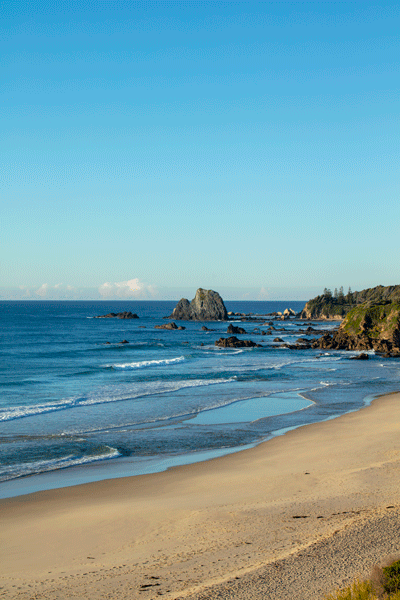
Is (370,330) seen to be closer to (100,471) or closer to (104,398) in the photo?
(104,398)

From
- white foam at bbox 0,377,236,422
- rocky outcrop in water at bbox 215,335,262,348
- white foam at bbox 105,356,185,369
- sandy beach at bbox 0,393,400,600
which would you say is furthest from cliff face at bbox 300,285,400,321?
sandy beach at bbox 0,393,400,600

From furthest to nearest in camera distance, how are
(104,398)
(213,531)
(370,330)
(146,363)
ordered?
(370,330)
(146,363)
(104,398)
(213,531)

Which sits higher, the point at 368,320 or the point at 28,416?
the point at 368,320

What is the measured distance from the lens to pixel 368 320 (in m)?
65.8

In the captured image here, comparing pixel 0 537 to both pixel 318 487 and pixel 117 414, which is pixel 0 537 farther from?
pixel 117 414

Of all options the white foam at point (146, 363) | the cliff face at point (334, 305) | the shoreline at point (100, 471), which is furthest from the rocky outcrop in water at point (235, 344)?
the cliff face at point (334, 305)

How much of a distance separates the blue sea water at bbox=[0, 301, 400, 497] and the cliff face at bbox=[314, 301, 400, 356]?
7.19 m

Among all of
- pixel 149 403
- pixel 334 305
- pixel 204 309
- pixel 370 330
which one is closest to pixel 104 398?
pixel 149 403

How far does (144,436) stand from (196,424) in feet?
11.3

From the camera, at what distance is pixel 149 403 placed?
29578mm

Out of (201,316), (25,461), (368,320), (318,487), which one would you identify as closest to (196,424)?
(25,461)

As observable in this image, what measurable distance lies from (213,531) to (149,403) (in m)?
19.0

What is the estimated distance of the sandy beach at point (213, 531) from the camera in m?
8.36

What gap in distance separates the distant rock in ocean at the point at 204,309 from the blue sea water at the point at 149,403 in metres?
73.4
